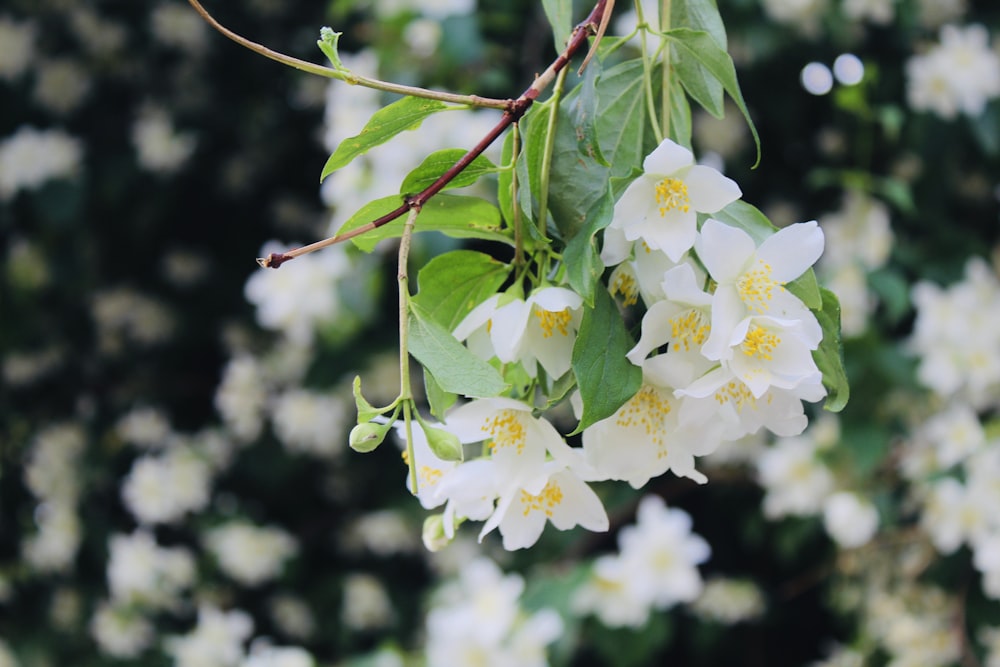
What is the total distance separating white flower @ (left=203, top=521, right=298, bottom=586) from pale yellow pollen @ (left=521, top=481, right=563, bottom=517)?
1.67 metres

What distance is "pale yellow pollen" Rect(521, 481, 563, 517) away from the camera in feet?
1.84

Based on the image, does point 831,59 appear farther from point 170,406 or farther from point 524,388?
point 170,406

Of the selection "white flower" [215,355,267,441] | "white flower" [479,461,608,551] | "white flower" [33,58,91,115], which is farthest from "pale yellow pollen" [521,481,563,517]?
"white flower" [33,58,91,115]

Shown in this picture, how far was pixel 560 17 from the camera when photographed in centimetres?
57

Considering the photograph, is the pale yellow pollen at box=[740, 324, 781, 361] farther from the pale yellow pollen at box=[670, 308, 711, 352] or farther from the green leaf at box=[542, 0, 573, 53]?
the green leaf at box=[542, 0, 573, 53]

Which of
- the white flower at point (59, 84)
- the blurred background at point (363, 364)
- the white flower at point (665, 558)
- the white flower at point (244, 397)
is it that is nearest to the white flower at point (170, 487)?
the blurred background at point (363, 364)

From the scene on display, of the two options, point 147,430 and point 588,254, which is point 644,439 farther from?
point 147,430

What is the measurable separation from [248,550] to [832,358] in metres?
1.78

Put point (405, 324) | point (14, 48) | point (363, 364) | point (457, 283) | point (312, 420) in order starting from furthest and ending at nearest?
point (14, 48) < point (312, 420) < point (363, 364) < point (457, 283) < point (405, 324)

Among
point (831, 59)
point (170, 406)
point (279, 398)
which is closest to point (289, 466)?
point (279, 398)

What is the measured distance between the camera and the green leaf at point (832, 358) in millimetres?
522

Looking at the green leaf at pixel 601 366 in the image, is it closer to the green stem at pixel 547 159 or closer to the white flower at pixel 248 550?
the green stem at pixel 547 159

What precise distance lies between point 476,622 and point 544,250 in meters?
1.12

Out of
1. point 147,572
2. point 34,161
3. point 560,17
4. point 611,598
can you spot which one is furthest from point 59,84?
point 560,17
